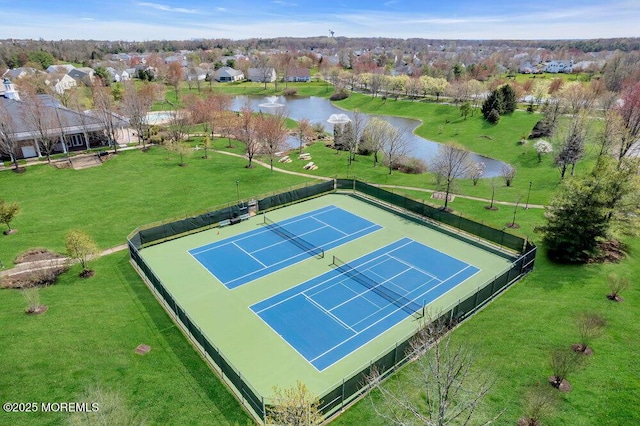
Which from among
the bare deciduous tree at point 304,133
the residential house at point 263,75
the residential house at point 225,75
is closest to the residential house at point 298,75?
the residential house at point 263,75

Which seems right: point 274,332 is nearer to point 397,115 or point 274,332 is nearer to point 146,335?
point 146,335

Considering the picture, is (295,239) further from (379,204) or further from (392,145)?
(392,145)

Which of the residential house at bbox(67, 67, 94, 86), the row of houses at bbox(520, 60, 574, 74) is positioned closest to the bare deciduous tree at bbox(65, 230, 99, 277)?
the residential house at bbox(67, 67, 94, 86)

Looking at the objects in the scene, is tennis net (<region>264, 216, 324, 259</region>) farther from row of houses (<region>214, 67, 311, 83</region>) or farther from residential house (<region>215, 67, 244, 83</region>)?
residential house (<region>215, 67, 244, 83</region>)

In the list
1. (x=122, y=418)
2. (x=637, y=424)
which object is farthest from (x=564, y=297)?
(x=122, y=418)

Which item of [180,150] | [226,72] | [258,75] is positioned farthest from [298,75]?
[180,150]

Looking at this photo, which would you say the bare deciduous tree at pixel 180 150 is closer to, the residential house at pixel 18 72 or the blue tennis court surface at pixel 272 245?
the blue tennis court surface at pixel 272 245
